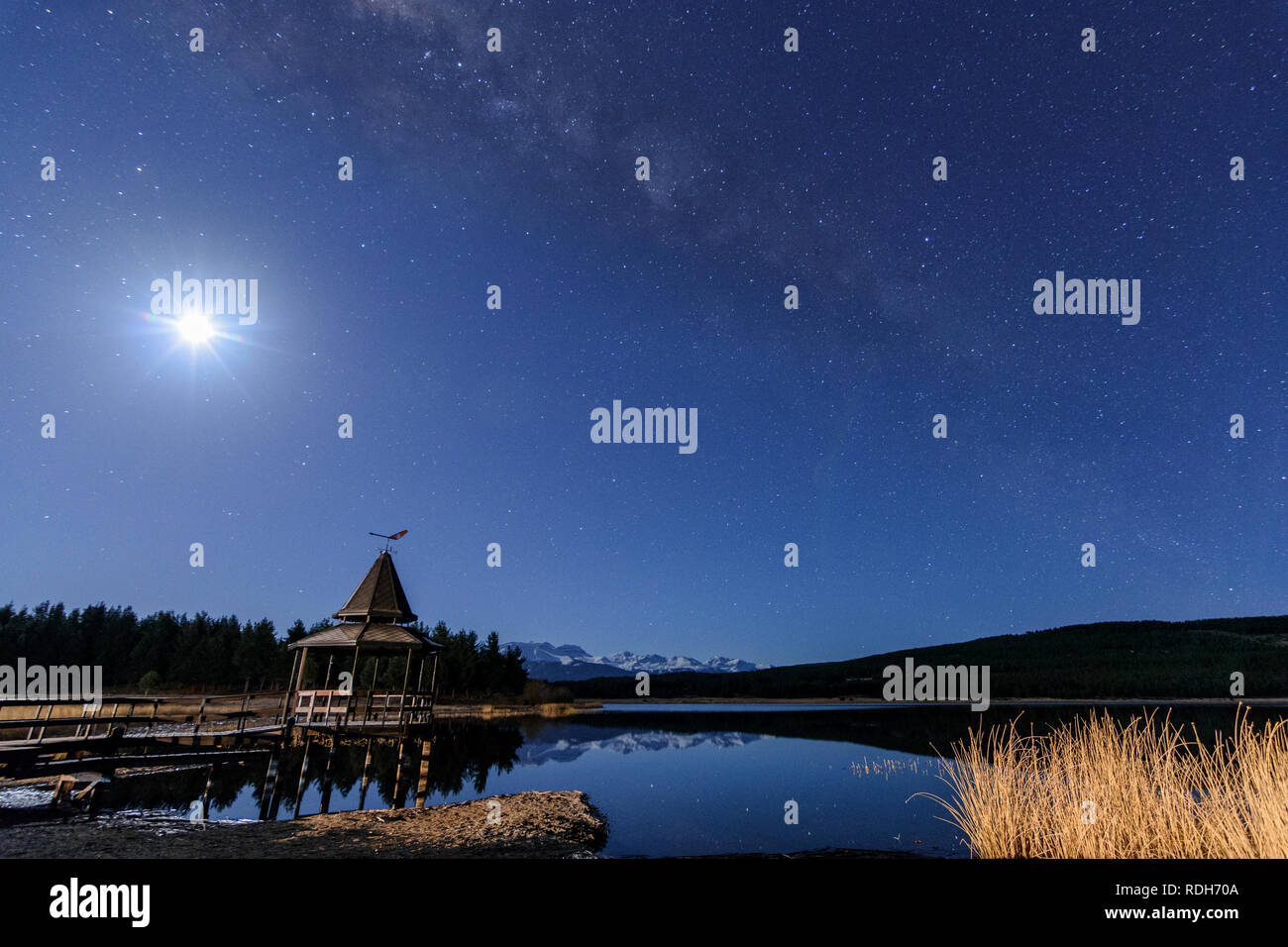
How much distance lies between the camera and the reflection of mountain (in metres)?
45.8

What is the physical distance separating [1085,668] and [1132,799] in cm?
12952

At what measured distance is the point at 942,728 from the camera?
5978cm

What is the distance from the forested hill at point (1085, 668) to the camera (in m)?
98.7

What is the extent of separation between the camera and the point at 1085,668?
111750 millimetres

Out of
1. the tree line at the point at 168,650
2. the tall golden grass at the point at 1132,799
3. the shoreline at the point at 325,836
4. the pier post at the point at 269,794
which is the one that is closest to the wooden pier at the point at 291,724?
the pier post at the point at 269,794

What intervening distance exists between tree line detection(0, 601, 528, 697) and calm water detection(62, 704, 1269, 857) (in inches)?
1005

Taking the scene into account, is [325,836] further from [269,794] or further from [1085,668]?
[1085,668]

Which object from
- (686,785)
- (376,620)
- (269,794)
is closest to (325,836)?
(269,794)

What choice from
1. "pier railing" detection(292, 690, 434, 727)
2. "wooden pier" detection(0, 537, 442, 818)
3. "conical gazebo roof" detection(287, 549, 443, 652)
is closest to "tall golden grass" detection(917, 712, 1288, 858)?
"wooden pier" detection(0, 537, 442, 818)

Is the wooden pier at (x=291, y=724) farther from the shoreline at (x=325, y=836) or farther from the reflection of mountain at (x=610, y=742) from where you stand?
the reflection of mountain at (x=610, y=742)
